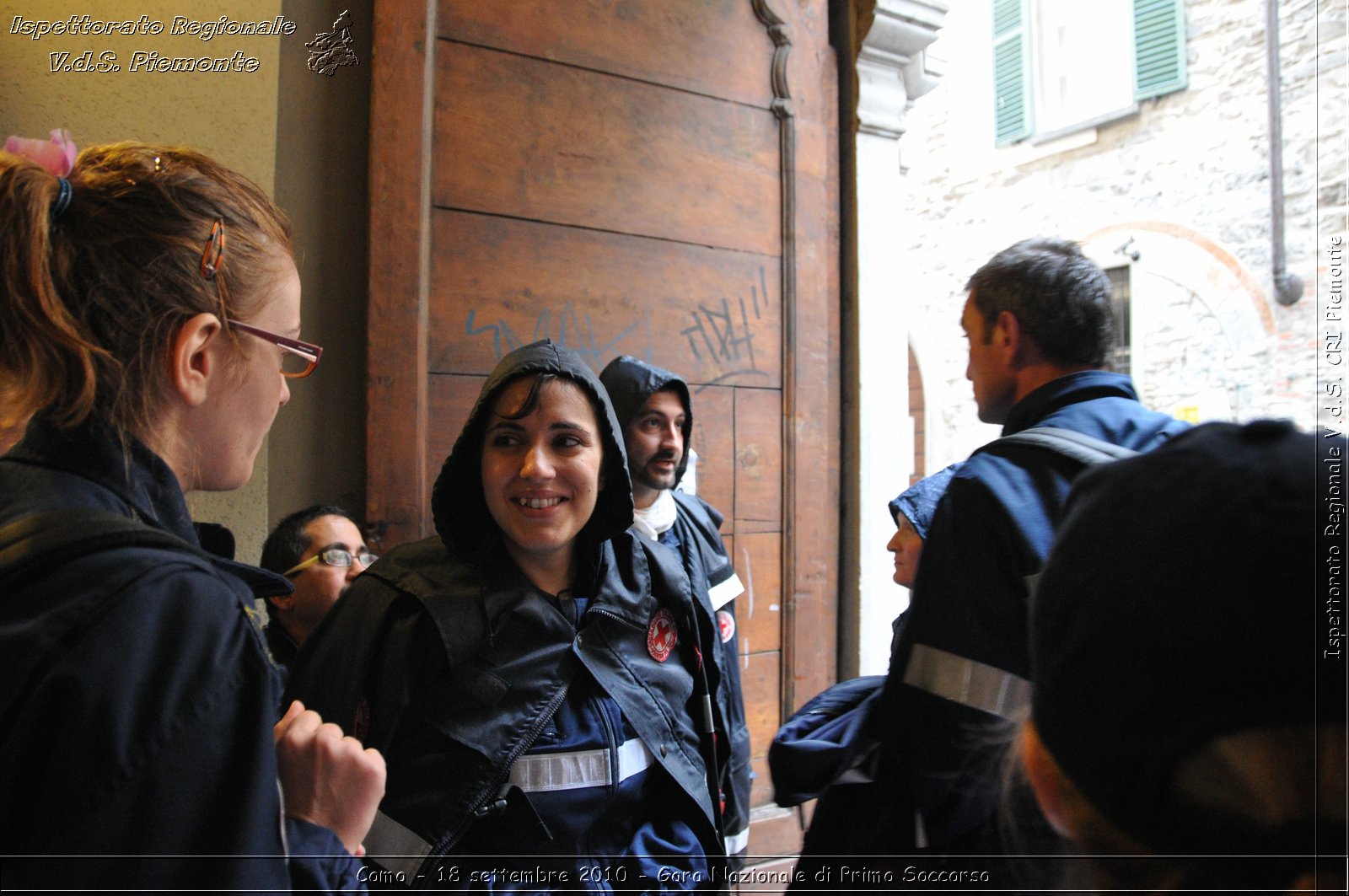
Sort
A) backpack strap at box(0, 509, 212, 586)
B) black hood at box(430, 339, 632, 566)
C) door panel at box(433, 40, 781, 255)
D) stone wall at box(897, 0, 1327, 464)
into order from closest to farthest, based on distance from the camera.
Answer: backpack strap at box(0, 509, 212, 586), black hood at box(430, 339, 632, 566), door panel at box(433, 40, 781, 255), stone wall at box(897, 0, 1327, 464)

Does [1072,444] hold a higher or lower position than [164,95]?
lower

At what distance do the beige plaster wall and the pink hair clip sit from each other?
1389mm

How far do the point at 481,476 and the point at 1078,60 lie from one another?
31.6ft

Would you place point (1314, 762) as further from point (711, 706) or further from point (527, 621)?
point (711, 706)

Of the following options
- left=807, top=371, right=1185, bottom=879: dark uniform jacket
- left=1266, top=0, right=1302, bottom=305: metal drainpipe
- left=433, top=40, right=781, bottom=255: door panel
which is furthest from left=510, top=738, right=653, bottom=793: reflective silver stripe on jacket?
left=1266, top=0, right=1302, bottom=305: metal drainpipe

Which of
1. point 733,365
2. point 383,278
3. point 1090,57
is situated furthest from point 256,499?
point 1090,57

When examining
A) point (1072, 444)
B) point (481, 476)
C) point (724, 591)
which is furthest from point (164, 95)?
point (1072, 444)

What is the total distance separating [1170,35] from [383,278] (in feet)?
27.8

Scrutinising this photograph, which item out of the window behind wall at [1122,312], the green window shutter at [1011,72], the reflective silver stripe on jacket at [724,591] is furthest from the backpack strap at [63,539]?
the green window shutter at [1011,72]

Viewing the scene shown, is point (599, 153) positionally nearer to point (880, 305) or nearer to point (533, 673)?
point (880, 305)

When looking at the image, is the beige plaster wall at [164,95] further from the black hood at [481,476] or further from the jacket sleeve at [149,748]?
the jacket sleeve at [149,748]

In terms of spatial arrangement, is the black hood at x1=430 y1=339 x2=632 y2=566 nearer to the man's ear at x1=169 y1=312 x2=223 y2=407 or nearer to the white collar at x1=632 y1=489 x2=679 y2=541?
the white collar at x1=632 y1=489 x2=679 y2=541

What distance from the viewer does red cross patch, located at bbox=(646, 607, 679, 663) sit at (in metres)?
1.75

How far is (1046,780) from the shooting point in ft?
2.00
